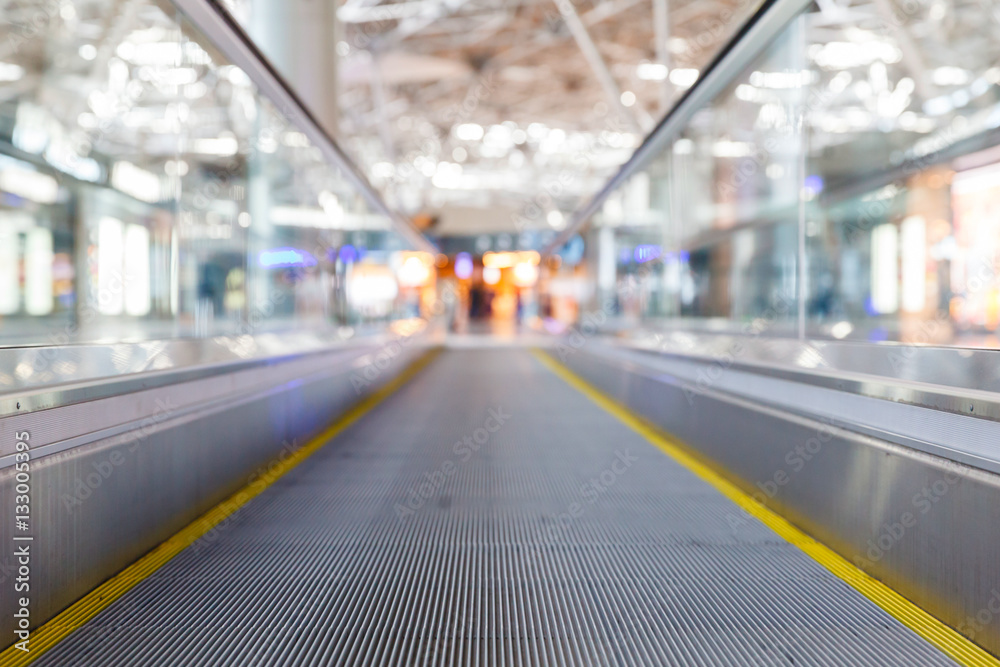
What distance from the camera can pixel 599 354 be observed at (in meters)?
9.70

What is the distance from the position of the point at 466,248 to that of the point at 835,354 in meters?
44.4

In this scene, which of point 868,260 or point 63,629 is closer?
point 63,629

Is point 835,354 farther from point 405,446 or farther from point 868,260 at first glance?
point 868,260

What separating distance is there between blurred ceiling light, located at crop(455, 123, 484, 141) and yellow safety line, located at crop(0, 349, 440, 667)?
40.5 m

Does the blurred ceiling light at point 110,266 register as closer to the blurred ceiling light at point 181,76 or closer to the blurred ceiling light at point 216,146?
the blurred ceiling light at point 216,146

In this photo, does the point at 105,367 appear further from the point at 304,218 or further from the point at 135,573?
the point at 304,218

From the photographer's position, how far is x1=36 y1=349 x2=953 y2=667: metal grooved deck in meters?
2.16

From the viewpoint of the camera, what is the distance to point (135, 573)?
108 inches

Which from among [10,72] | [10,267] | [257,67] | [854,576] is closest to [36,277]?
[10,267]

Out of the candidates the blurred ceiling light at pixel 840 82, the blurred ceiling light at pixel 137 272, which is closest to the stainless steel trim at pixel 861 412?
the blurred ceiling light at pixel 137 272

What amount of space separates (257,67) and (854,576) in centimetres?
484

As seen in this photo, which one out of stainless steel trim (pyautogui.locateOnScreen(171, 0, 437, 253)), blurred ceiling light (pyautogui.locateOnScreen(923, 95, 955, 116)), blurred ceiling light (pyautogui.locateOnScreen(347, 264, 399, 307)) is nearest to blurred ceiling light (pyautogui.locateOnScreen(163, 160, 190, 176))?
stainless steel trim (pyautogui.locateOnScreen(171, 0, 437, 253))

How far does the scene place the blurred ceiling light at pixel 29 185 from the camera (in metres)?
10.5

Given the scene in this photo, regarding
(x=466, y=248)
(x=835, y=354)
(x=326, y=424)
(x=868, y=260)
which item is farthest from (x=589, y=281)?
(x=466, y=248)
